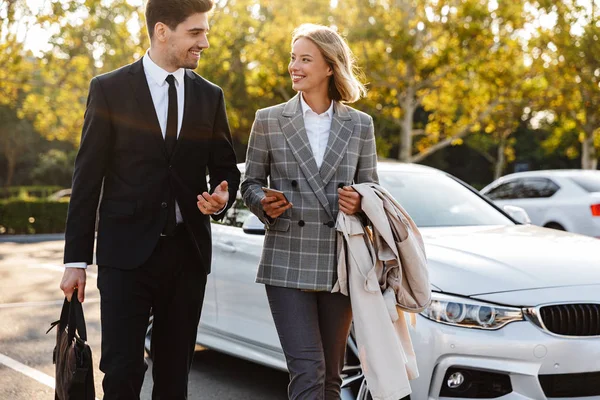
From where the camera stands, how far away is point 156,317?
3.45m

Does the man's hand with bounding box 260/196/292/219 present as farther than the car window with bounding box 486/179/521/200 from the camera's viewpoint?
No

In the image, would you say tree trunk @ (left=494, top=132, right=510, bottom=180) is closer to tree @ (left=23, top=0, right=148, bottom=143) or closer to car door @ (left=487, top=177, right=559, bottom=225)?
tree @ (left=23, top=0, right=148, bottom=143)

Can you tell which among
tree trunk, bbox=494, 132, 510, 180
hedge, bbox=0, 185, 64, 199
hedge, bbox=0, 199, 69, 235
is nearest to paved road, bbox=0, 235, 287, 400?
hedge, bbox=0, 199, 69, 235

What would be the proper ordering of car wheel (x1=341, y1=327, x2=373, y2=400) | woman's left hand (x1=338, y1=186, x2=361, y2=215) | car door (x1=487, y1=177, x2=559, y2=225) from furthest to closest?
car door (x1=487, y1=177, x2=559, y2=225), car wheel (x1=341, y1=327, x2=373, y2=400), woman's left hand (x1=338, y1=186, x2=361, y2=215)

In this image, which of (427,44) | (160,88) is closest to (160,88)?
(160,88)

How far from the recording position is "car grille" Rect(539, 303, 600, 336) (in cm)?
423

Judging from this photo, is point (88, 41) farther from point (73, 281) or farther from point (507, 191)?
point (73, 281)

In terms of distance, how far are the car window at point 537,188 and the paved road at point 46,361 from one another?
7340 mm

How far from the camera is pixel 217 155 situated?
11.7 feet

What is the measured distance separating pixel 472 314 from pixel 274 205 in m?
1.32

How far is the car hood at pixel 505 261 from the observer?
4.32 m

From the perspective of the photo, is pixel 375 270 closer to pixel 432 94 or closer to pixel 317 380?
pixel 317 380

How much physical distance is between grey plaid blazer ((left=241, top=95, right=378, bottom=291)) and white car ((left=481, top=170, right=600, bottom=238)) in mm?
8651

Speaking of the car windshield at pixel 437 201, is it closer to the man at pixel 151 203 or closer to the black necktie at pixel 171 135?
the man at pixel 151 203
